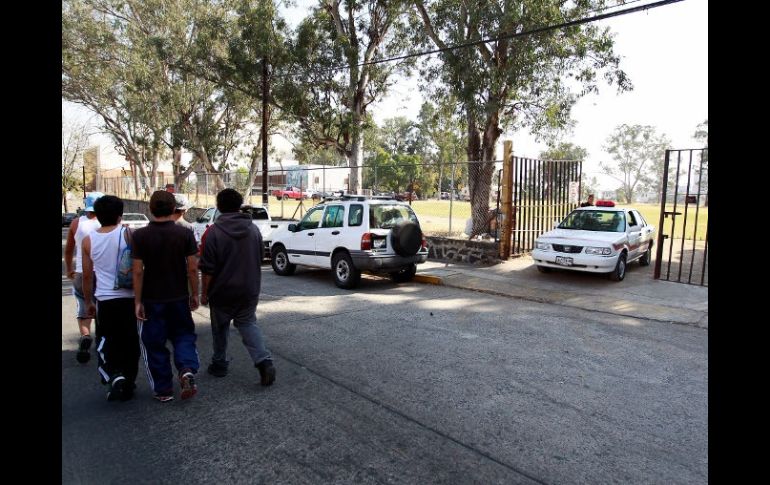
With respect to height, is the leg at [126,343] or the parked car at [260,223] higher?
the parked car at [260,223]

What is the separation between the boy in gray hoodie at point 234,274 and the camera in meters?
4.73

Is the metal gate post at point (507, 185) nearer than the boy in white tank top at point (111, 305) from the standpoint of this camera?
No

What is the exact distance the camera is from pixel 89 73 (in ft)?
94.8

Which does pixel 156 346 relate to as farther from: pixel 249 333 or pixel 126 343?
pixel 249 333

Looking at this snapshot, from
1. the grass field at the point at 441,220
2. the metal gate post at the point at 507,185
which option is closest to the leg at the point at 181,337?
the grass field at the point at 441,220

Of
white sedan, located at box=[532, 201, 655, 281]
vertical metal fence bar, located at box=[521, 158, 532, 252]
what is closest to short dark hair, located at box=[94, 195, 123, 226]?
white sedan, located at box=[532, 201, 655, 281]

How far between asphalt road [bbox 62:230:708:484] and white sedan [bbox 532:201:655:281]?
3353 millimetres

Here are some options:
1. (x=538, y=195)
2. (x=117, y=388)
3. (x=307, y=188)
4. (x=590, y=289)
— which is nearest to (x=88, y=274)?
(x=117, y=388)

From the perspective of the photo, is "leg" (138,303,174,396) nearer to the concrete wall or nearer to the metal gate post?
the concrete wall

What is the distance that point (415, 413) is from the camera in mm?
4262

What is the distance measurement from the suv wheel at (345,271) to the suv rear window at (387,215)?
875 millimetres

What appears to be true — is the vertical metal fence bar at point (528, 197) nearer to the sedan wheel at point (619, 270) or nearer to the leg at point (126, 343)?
the sedan wheel at point (619, 270)

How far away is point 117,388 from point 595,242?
30.0ft

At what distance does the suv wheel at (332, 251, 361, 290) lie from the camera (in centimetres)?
1010
